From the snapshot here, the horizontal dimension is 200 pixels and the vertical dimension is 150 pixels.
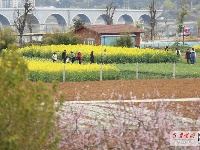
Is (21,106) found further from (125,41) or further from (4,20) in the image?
(4,20)

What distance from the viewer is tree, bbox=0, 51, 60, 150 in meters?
8.01

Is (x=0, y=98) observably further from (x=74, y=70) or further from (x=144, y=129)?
(x=74, y=70)

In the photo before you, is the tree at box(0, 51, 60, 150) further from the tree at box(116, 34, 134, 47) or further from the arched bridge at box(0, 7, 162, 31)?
the arched bridge at box(0, 7, 162, 31)

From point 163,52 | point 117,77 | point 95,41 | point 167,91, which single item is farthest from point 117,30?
point 167,91

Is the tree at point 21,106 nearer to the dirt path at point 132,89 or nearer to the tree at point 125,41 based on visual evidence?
the dirt path at point 132,89

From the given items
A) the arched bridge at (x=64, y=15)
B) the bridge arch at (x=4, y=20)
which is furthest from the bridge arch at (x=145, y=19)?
the bridge arch at (x=4, y=20)

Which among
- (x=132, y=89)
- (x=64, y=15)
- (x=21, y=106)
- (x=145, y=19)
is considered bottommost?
(x=132, y=89)

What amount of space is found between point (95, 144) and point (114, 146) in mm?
362

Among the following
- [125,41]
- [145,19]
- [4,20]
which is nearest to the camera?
[125,41]

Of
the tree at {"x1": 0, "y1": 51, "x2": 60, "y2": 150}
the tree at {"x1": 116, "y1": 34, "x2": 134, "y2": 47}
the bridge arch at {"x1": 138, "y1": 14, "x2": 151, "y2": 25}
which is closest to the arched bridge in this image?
the bridge arch at {"x1": 138, "y1": 14, "x2": 151, "y2": 25}

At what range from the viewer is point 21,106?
26.2ft

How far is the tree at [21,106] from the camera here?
801 centimetres

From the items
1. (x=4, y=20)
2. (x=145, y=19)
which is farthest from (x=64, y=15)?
(x=145, y=19)

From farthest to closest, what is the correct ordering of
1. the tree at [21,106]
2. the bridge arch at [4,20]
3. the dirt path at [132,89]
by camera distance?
1. the bridge arch at [4,20]
2. the dirt path at [132,89]
3. the tree at [21,106]
